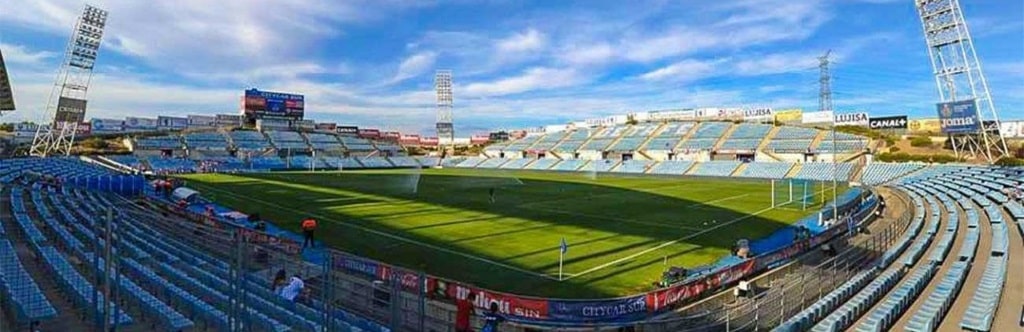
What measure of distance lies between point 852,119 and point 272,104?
97969mm

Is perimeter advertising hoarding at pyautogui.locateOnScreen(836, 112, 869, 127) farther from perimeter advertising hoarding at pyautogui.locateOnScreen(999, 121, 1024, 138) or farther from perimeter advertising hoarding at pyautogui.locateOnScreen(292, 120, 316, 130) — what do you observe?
perimeter advertising hoarding at pyautogui.locateOnScreen(292, 120, 316, 130)

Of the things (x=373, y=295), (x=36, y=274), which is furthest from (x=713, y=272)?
(x=36, y=274)

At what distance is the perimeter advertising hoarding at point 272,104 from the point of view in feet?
338

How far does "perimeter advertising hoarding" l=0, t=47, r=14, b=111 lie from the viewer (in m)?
25.5

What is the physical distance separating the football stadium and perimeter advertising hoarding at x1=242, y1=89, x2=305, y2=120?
3251cm

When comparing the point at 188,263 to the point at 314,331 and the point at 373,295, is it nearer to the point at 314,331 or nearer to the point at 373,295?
the point at 373,295

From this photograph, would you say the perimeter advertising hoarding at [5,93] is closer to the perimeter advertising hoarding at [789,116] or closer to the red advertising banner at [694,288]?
the red advertising banner at [694,288]

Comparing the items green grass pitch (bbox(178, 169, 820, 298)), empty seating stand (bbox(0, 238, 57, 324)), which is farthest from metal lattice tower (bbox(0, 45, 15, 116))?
empty seating stand (bbox(0, 238, 57, 324))

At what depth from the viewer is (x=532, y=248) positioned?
74.6 feet

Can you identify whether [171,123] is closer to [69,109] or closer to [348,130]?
[348,130]

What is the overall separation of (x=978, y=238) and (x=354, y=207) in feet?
93.6

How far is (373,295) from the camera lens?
11422mm

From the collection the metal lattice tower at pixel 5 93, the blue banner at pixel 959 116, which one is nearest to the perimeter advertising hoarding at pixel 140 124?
the metal lattice tower at pixel 5 93

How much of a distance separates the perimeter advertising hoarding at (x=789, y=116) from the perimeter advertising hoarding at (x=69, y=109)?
317 feet
